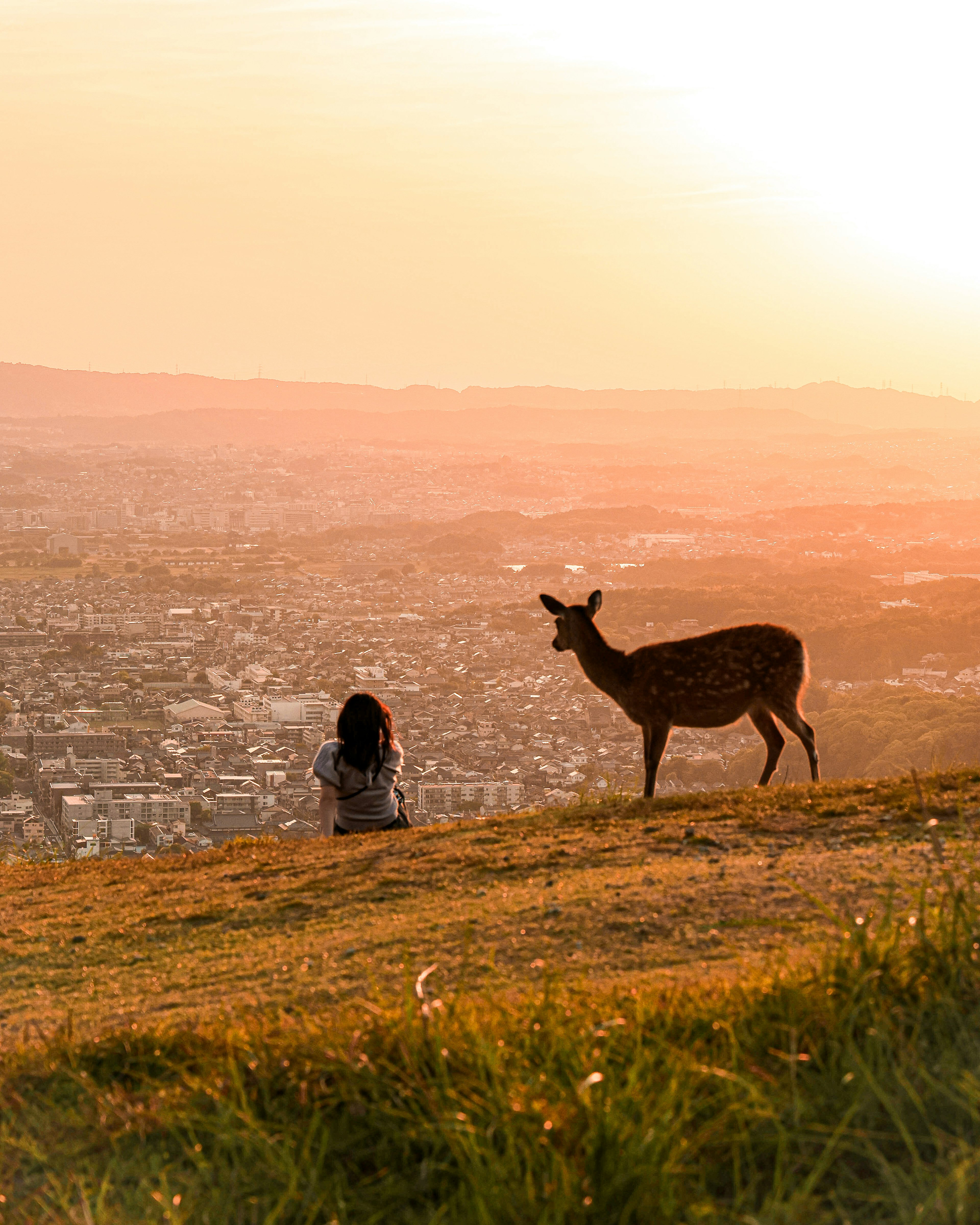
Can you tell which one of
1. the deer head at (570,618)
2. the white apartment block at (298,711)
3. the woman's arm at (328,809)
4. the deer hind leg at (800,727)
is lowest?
the white apartment block at (298,711)

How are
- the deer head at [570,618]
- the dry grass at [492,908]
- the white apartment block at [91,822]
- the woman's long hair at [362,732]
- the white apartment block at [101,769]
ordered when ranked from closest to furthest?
the dry grass at [492,908] < the woman's long hair at [362,732] < the deer head at [570,618] < the white apartment block at [91,822] < the white apartment block at [101,769]

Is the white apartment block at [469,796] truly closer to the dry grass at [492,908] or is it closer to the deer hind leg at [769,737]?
the deer hind leg at [769,737]

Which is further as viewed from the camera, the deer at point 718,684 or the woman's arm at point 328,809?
the woman's arm at point 328,809

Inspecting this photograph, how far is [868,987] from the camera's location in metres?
3.88

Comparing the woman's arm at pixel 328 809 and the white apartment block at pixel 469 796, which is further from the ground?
the woman's arm at pixel 328 809

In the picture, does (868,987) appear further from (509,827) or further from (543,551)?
(543,551)

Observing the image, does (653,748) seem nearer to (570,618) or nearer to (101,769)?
(570,618)

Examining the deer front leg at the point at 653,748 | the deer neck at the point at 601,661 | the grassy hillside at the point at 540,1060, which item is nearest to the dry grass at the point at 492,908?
the grassy hillside at the point at 540,1060

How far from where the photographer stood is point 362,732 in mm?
9297

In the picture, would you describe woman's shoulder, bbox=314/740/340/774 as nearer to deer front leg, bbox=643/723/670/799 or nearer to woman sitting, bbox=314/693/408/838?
woman sitting, bbox=314/693/408/838

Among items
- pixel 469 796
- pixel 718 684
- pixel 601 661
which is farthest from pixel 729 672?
pixel 469 796

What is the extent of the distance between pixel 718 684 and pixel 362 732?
110 inches

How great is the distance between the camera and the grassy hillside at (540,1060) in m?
3.22

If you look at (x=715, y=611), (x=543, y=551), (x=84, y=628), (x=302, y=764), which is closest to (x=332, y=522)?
(x=543, y=551)
